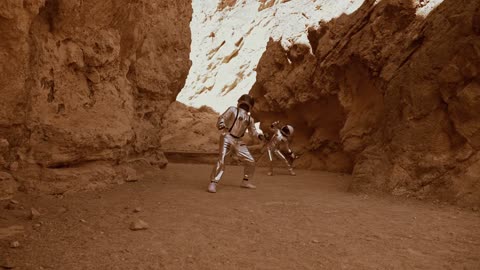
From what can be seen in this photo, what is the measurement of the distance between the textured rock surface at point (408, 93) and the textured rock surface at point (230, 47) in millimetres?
6347

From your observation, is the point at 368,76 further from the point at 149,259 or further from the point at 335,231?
the point at 149,259

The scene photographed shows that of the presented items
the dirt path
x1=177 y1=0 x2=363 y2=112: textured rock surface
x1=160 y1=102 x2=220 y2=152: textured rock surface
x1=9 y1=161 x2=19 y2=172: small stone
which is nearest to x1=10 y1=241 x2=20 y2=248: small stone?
the dirt path

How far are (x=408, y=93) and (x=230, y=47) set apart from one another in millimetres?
20318

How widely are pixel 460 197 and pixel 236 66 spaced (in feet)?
62.5

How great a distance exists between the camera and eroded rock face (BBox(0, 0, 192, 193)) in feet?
14.0

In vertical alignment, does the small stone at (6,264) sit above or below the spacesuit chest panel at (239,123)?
below

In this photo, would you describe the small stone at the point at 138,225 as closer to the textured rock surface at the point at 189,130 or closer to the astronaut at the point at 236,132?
the astronaut at the point at 236,132

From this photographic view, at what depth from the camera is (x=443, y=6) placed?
648 cm

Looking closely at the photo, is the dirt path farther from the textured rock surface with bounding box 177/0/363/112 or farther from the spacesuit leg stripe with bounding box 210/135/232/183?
the textured rock surface with bounding box 177/0/363/112

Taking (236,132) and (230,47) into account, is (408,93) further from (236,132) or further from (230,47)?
(230,47)

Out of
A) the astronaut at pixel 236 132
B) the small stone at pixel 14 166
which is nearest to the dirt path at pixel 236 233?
the small stone at pixel 14 166

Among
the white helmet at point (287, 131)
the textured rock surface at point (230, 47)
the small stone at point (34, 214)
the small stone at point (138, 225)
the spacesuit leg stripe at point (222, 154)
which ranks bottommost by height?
the small stone at point (34, 214)

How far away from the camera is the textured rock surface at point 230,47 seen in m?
21.6

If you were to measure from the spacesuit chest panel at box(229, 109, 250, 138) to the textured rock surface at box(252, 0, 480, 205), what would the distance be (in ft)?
6.87
